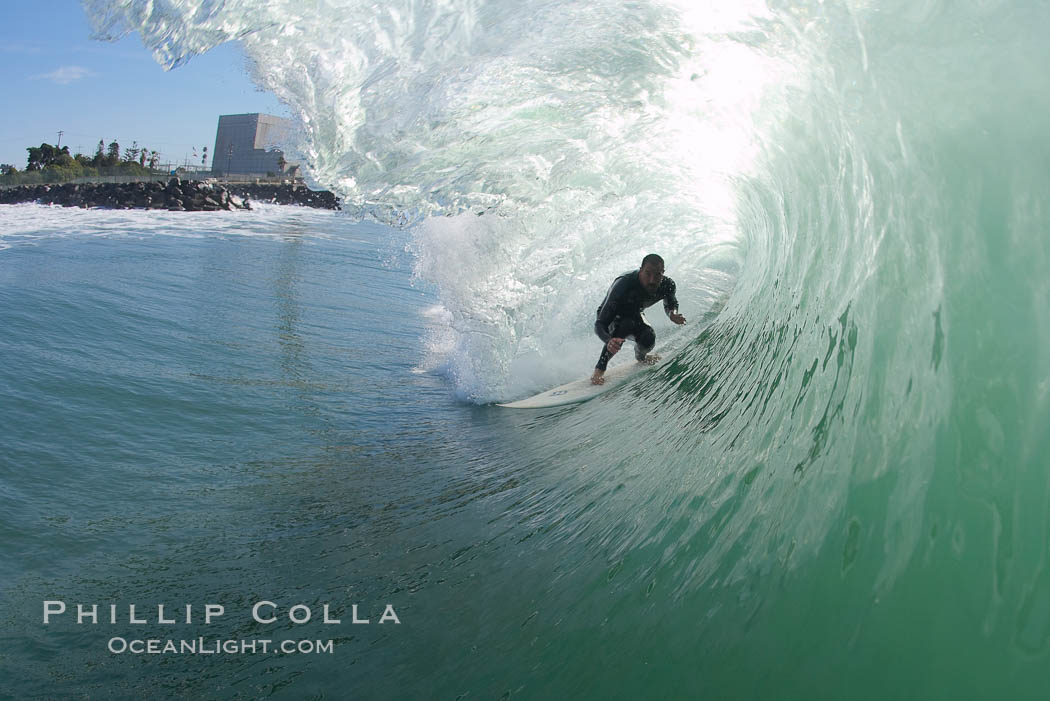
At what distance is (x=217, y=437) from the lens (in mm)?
5730

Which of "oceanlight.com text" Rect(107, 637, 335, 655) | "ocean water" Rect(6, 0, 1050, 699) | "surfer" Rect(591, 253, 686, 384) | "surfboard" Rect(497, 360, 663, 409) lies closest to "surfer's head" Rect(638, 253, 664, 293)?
"surfer" Rect(591, 253, 686, 384)

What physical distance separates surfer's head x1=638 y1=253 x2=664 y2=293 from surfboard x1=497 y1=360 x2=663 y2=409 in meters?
1.19

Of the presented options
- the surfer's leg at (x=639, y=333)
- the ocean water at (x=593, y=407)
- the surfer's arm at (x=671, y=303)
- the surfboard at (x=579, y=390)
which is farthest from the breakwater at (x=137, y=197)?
the surfer's arm at (x=671, y=303)

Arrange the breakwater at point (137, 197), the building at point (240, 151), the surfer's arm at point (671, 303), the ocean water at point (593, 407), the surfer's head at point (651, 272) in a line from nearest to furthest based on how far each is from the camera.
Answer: the ocean water at point (593, 407)
the surfer's head at point (651, 272)
the surfer's arm at point (671, 303)
the breakwater at point (137, 197)
the building at point (240, 151)

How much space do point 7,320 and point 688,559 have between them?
29.6 ft

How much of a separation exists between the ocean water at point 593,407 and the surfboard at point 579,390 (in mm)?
294

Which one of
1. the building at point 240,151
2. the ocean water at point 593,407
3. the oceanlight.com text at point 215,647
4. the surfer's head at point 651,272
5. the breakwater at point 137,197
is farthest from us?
the building at point 240,151

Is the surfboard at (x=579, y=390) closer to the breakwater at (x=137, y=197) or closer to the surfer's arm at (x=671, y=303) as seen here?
the surfer's arm at (x=671, y=303)

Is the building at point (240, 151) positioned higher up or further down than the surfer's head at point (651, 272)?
higher up

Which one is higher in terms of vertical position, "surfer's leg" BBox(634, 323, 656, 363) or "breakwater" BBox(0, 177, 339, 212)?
"breakwater" BBox(0, 177, 339, 212)

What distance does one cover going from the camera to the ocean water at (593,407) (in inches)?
109

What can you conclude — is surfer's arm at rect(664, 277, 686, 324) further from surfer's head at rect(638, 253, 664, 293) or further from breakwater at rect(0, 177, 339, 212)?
breakwater at rect(0, 177, 339, 212)

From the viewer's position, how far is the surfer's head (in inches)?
253

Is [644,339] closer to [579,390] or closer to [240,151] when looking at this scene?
[579,390]
